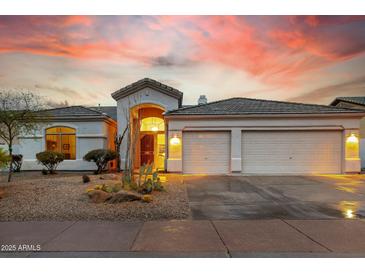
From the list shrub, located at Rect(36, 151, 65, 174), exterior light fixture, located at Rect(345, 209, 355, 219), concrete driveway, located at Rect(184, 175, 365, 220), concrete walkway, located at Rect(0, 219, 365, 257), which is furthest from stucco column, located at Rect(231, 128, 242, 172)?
shrub, located at Rect(36, 151, 65, 174)

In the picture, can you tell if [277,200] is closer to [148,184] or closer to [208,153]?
[148,184]

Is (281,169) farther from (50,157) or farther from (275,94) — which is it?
(50,157)

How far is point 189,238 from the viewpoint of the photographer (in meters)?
3.79

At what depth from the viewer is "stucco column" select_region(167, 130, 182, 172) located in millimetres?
11711

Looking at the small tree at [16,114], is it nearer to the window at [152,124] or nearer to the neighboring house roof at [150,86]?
the neighboring house roof at [150,86]

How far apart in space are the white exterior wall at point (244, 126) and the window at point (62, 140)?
6.21 m

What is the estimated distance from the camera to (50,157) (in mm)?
11031

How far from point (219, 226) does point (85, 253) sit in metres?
2.44

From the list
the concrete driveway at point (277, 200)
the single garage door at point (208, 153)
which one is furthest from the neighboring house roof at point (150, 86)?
the concrete driveway at point (277, 200)

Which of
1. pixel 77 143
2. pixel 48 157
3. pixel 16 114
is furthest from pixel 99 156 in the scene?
pixel 16 114

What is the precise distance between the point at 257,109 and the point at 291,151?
2908 millimetres

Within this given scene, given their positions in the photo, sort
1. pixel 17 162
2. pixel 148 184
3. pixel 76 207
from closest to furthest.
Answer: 1. pixel 76 207
2. pixel 148 184
3. pixel 17 162

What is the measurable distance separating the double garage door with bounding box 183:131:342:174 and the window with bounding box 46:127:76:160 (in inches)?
276
